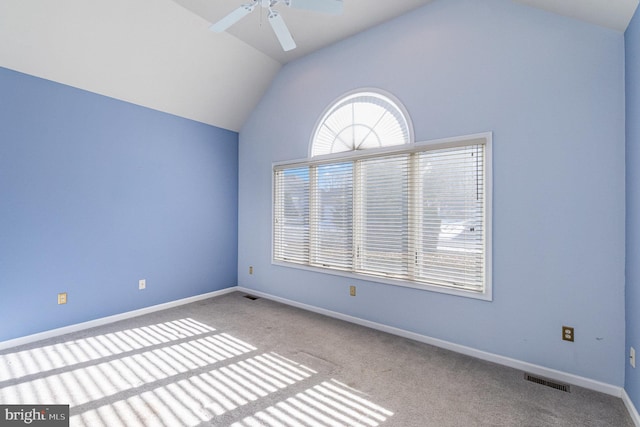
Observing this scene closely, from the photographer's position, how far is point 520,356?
2377 millimetres

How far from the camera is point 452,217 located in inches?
107

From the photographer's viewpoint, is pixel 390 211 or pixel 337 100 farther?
pixel 337 100

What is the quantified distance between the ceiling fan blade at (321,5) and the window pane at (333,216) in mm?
1697

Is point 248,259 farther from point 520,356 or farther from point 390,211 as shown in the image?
point 520,356

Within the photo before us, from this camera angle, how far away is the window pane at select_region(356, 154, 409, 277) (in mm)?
3043

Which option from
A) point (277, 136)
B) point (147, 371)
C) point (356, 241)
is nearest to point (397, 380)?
point (356, 241)

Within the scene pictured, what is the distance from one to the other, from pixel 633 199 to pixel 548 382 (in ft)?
4.80

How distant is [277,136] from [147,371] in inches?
125

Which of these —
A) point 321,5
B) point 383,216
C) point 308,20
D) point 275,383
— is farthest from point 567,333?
point 308,20

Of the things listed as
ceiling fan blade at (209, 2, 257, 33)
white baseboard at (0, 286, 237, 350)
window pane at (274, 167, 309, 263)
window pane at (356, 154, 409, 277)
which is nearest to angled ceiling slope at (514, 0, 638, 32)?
window pane at (356, 154, 409, 277)

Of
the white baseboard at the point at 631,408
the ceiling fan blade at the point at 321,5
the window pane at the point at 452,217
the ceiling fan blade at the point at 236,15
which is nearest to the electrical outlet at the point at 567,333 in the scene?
the white baseboard at the point at 631,408

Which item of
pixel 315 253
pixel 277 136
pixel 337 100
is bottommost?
pixel 315 253

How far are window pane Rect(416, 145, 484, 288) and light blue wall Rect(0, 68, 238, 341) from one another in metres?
3.14

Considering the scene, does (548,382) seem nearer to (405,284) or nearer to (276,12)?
(405,284)
